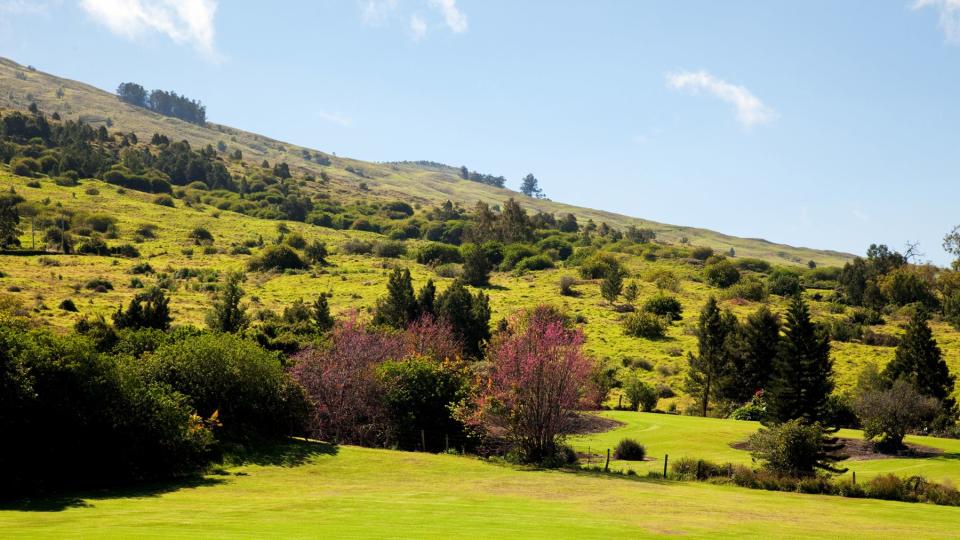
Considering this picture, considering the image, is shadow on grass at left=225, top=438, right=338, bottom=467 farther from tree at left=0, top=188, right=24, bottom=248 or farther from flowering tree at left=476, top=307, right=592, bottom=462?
tree at left=0, top=188, right=24, bottom=248

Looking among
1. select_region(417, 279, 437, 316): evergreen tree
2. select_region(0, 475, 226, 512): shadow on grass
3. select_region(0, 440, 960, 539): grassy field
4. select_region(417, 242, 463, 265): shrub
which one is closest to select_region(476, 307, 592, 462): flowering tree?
select_region(0, 440, 960, 539): grassy field

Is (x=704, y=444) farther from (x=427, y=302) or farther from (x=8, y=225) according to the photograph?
(x=8, y=225)

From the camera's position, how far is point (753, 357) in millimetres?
58500

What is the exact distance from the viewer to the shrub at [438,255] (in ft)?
388

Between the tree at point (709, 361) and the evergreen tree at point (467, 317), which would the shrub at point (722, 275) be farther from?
the tree at point (709, 361)

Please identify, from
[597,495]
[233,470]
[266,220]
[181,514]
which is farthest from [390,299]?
[266,220]

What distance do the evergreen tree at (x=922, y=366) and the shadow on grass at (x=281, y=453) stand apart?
38.3 metres

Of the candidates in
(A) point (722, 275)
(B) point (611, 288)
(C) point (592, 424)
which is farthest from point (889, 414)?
(A) point (722, 275)

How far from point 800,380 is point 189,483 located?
3149cm

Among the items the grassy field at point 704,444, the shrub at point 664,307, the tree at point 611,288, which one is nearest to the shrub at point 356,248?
the tree at point 611,288

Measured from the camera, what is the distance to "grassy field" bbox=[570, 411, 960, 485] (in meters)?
36.0

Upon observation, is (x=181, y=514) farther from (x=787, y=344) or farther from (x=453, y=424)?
(x=787, y=344)

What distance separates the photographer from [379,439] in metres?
41.8

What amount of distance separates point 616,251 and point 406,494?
118 meters
